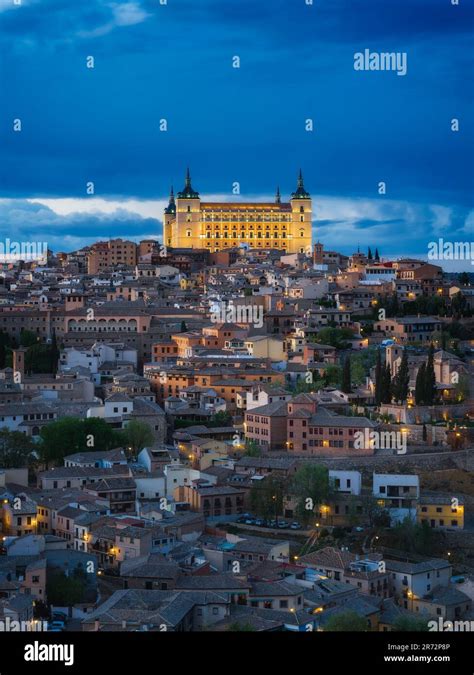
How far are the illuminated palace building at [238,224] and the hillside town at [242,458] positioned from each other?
48.8 ft

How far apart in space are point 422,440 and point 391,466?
35.7 inches

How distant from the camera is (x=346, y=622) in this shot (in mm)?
8062

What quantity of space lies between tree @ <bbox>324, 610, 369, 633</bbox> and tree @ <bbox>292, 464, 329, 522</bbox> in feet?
12.3

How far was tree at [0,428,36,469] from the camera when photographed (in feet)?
43.3

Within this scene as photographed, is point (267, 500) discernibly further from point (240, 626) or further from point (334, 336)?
point (334, 336)

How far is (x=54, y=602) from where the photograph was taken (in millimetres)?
9281

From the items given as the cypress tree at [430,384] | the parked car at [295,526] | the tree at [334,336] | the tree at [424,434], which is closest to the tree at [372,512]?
the parked car at [295,526]

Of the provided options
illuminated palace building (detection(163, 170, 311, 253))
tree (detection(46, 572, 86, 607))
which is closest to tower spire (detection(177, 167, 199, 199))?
illuminated palace building (detection(163, 170, 311, 253))

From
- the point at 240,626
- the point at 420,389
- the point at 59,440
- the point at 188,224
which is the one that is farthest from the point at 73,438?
the point at 188,224

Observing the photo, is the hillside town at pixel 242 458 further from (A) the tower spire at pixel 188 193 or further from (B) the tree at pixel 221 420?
(A) the tower spire at pixel 188 193

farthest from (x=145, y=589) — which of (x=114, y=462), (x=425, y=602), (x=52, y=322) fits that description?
(x=52, y=322)

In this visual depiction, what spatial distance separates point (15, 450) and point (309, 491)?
134 inches

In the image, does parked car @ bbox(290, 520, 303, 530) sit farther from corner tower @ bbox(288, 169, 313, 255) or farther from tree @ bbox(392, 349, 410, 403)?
corner tower @ bbox(288, 169, 313, 255)
